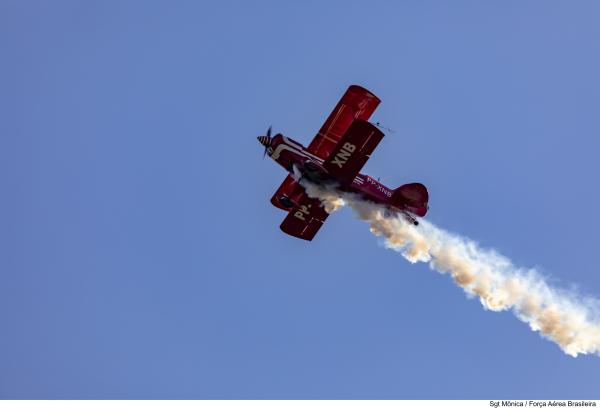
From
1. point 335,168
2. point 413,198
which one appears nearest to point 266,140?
point 335,168

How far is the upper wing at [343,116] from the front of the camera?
31438 mm

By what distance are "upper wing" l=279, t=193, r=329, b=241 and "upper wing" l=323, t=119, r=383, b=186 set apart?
213 cm

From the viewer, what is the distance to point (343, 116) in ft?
104

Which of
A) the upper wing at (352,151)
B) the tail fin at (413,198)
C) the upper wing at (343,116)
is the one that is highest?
the upper wing at (343,116)

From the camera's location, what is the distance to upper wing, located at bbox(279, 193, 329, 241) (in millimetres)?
32406

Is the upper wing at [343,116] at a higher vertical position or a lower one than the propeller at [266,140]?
higher

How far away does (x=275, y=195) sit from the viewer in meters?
33.5

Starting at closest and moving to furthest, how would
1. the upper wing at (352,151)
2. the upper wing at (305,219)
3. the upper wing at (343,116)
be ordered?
the upper wing at (352,151) → the upper wing at (343,116) → the upper wing at (305,219)

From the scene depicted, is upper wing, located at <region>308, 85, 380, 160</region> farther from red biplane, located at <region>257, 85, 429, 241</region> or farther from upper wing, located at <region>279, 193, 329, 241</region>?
upper wing, located at <region>279, 193, 329, 241</region>

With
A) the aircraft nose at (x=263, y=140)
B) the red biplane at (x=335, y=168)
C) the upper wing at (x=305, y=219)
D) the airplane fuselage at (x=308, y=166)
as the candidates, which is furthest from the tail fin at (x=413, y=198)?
the aircraft nose at (x=263, y=140)

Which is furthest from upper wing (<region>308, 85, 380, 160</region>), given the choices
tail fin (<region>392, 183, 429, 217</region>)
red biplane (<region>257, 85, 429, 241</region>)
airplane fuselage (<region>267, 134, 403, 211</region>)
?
tail fin (<region>392, 183, 429, 217</region>)

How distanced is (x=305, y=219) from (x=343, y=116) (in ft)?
12.1

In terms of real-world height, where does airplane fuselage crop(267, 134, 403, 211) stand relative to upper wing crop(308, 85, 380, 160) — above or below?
below

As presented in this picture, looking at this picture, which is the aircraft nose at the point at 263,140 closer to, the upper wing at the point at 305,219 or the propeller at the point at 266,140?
the propeller at the point at 266,140
